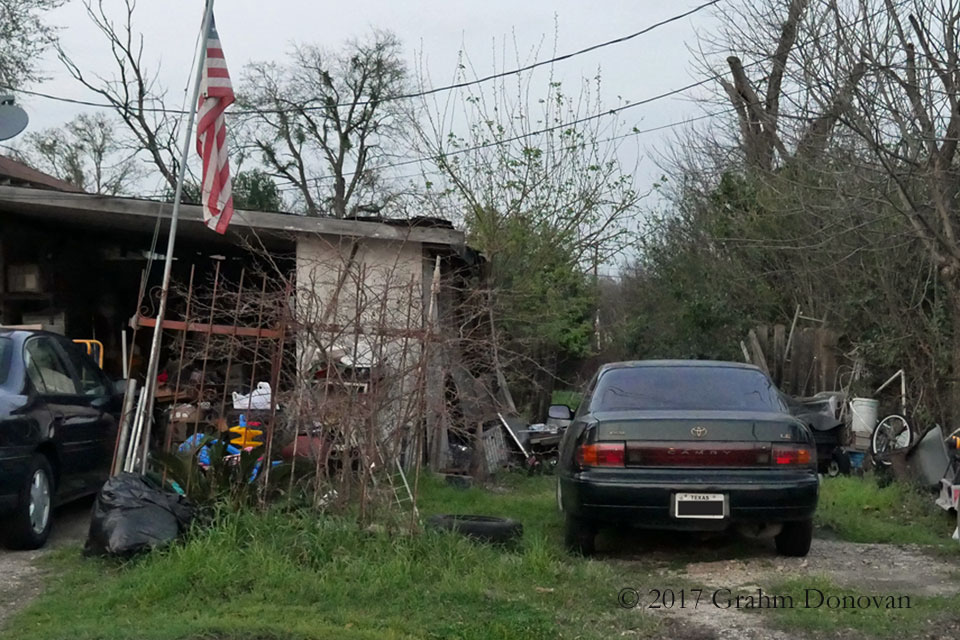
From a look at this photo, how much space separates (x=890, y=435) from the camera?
13078mm

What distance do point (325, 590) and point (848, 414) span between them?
10.0 metres

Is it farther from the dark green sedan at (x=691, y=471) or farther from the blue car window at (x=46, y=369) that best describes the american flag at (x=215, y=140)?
the dark green sedan at (x=691, y=471)

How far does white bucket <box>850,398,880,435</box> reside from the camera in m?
13.9

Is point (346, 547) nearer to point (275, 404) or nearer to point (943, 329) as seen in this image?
point (275, 404)

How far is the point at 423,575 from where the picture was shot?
6.48m

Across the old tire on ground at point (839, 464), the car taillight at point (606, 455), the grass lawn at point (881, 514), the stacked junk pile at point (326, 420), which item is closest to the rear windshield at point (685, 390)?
the car taillight at point (606, 455)

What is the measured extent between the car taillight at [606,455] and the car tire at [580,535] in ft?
1.58

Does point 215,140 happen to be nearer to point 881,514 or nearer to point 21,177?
point 881,514

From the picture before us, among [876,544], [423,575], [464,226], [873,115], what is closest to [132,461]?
[423,575]

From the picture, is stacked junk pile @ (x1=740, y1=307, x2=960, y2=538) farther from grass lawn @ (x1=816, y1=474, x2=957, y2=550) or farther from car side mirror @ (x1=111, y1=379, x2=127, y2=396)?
car side mirror @ (x1=111, y1=379, x2=127, y2=396)

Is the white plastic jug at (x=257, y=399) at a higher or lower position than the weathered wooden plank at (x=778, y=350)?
lower

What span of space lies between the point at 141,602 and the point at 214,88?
5.08 meters

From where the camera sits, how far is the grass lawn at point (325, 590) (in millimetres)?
5551

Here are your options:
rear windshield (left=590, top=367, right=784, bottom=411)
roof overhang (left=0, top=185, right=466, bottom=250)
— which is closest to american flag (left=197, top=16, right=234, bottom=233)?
roof overhang (left=0, top=185, right=466, bottom=250)
